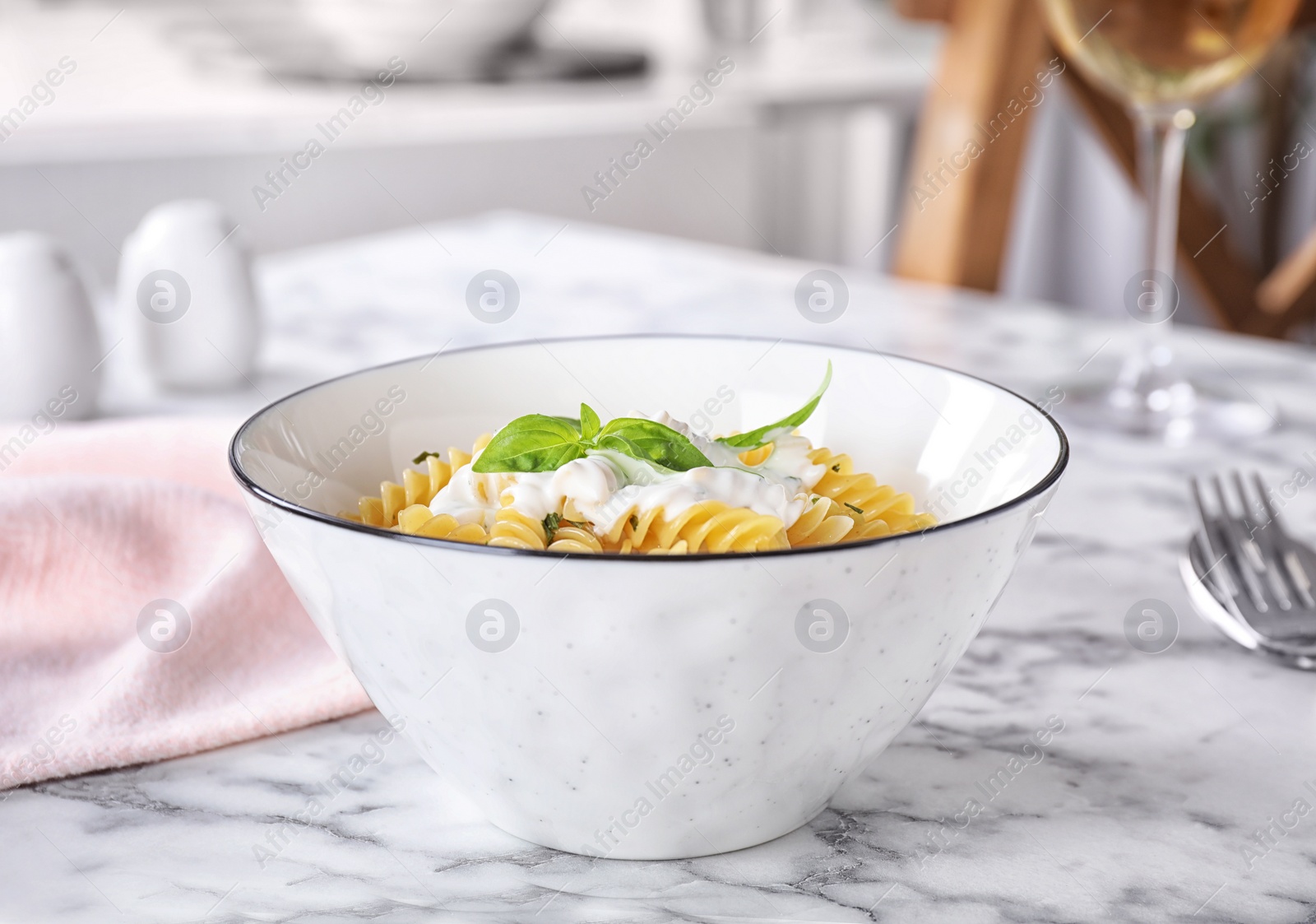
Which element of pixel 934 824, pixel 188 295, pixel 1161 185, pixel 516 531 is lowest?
pixel 934 824

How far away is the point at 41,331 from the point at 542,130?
1758mm

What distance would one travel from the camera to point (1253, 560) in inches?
29.2

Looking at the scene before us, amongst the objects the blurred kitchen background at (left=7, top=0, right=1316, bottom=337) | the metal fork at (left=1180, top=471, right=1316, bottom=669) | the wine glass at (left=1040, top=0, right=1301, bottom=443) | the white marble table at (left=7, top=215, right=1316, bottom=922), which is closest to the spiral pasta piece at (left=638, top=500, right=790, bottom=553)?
the white marble table at (left=7, top=215, right=1316, bottom=922)

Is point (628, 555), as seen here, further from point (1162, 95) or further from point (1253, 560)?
point (1162, 95)

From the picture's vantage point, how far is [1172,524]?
2.93 ft

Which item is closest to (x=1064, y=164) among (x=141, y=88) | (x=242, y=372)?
(x=141, y=88)

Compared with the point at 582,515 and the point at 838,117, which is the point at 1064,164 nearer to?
the point at 838,117

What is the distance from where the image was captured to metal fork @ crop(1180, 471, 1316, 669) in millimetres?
689

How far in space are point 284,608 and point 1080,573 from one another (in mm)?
471

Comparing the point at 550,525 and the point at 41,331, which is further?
the point at 41,331

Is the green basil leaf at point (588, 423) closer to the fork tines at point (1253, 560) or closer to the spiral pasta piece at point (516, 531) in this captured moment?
the spiral pasta piece at point (516, 531)

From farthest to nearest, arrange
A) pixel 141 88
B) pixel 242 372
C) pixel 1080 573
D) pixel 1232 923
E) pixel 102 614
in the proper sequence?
pixel 141 88 → pixel 242 372 → pixel 1080 573 → pixel 102 614 → pixel 1232 923

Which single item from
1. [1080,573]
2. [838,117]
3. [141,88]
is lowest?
[1080,573]

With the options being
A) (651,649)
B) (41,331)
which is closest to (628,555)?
(651,649)
